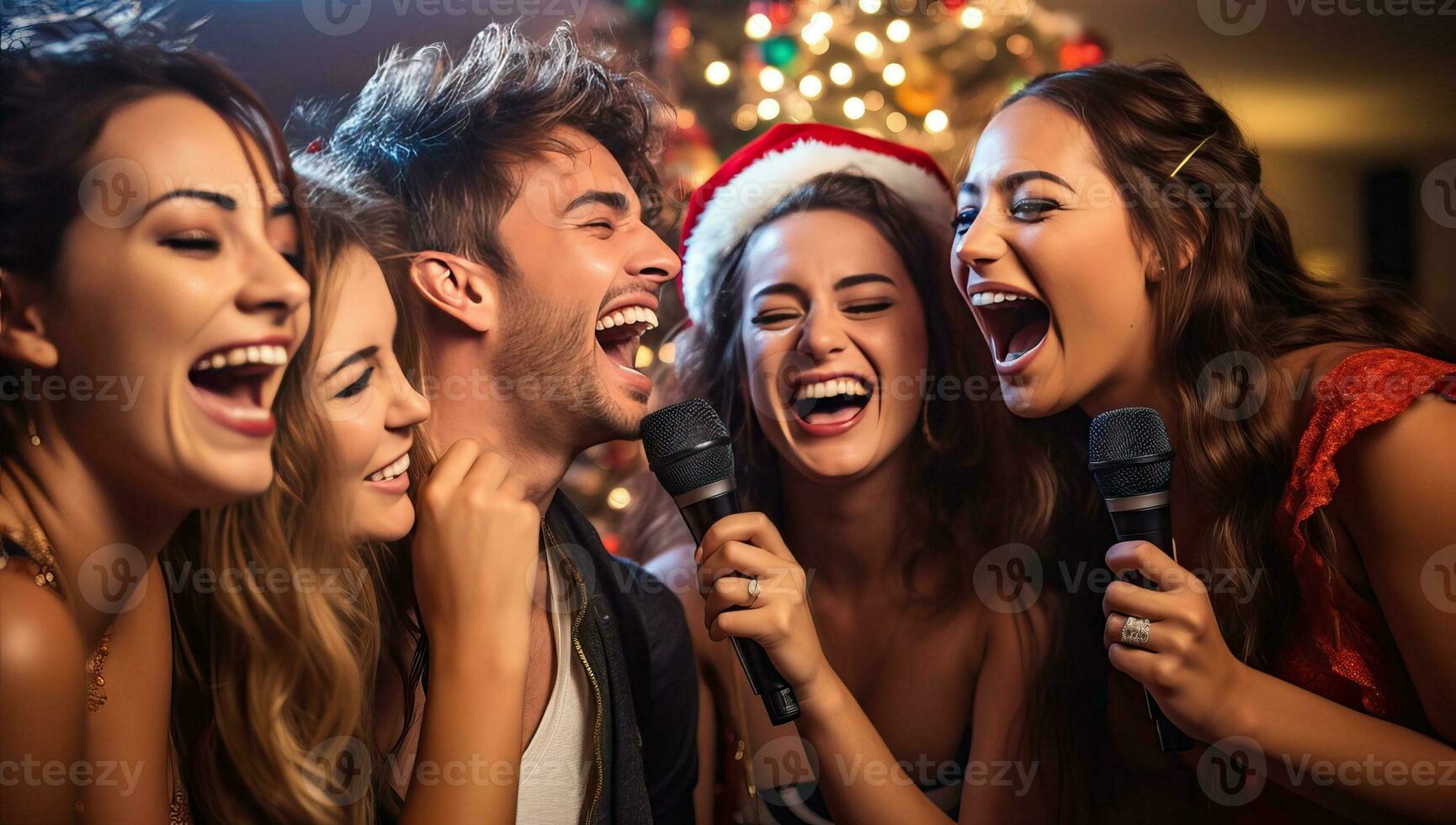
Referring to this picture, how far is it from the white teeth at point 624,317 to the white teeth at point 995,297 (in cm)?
44

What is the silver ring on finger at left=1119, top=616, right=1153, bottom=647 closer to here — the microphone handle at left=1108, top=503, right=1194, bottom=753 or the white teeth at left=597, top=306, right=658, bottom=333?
the microphone handle at left=1108, top=503, right=1194, bottom=753

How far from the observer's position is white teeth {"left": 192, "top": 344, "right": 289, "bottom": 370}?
92cm

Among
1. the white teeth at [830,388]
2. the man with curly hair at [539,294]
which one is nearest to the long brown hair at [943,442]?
the white teeth at [830,388]

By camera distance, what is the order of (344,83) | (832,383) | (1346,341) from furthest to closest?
(344,83), (832,383), (1346,341)

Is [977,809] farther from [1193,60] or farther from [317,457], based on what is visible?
[1193,60]

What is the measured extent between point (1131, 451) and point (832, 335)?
46 cm

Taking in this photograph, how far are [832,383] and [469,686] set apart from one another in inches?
25.7

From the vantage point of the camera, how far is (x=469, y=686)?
105cm

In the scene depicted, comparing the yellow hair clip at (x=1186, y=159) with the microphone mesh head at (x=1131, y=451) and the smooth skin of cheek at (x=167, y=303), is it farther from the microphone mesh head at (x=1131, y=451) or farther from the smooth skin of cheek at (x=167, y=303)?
the smooth skin of cheek at (x=167, y=303)

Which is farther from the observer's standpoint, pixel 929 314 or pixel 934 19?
pixel 934 19

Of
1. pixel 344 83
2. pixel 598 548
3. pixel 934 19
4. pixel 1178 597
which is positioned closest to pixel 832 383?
pixel 598 548

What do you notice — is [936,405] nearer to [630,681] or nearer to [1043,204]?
A: [1043,204]

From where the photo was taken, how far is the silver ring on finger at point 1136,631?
108 cm

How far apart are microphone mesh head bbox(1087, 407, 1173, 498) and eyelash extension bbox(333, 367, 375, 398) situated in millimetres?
814
